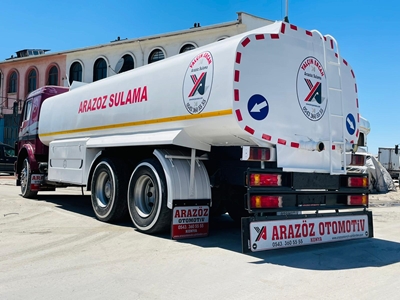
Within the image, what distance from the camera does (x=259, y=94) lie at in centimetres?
558

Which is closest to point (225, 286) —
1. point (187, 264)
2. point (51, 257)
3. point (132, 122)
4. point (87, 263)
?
point (187, 264)

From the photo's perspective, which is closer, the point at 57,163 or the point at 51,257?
the point at 51,257

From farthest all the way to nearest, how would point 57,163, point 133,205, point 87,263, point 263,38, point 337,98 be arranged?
point 57,163
point 133,205
point 337,98
point 263,38
point 87,263

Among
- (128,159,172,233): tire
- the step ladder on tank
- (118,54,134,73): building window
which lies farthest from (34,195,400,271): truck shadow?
(118,54,134,73): building window

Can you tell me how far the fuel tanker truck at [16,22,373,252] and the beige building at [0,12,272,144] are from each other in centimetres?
1241

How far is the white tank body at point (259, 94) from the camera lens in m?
5.48

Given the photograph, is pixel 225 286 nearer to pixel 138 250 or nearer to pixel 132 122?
pixel 138 250

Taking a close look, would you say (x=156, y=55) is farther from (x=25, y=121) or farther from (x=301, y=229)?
(x=301, y=229)

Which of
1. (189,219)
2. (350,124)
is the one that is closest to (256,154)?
(189,219)

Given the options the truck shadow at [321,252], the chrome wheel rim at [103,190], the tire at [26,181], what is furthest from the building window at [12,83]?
the truck shadow at [321,252]

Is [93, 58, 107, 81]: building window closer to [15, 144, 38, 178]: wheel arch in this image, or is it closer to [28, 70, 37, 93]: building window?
[28, 70, 37, 93]: building window

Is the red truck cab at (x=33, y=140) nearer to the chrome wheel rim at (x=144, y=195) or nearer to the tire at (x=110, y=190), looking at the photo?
the tire at (x=110, y=190)

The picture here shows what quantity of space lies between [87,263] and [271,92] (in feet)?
10.2

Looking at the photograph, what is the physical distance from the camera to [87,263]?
200 inches
